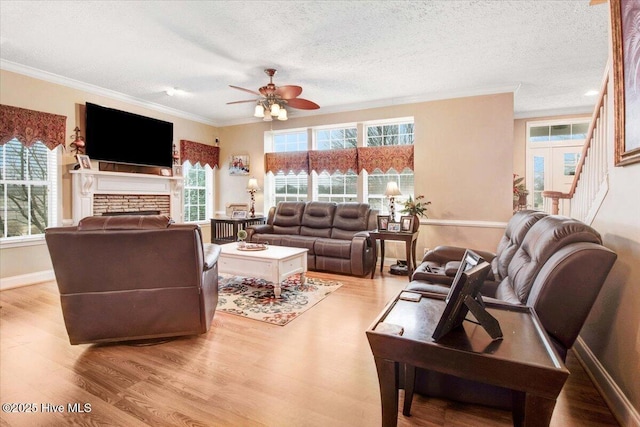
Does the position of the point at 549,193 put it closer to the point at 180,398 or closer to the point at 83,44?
the point at 180,398

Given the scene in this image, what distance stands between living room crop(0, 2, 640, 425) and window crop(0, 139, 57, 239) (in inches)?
6.5

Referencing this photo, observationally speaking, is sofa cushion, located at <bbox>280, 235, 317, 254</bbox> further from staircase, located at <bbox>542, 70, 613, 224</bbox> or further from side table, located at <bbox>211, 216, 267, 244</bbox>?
staircase, located at <bbox>542, 70, 613, 224</bbox>

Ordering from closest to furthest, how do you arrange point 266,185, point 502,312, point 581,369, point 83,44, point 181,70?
1. point 502,312
2. point 581,369
3. point 83,44
4. point 181,70
5. point 266,185

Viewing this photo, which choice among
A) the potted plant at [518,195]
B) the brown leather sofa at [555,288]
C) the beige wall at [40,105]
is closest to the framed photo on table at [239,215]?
the beige wall at [40,105]

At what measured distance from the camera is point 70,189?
4.50 m

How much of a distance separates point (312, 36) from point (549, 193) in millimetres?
3037

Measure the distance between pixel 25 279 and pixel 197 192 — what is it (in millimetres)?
3136

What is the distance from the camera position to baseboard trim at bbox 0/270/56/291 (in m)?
3.87

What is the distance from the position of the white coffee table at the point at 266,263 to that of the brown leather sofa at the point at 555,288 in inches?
77.9

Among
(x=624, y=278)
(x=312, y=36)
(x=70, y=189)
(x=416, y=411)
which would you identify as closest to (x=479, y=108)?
(x=312, y=36)

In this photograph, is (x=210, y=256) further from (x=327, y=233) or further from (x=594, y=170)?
(x=594, y=170)

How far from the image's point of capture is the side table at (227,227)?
5.90 metres

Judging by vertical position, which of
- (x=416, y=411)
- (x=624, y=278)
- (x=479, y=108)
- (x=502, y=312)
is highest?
(x=479, y=108)

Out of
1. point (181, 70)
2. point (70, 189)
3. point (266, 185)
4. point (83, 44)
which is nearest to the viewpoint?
point (83, 44)
